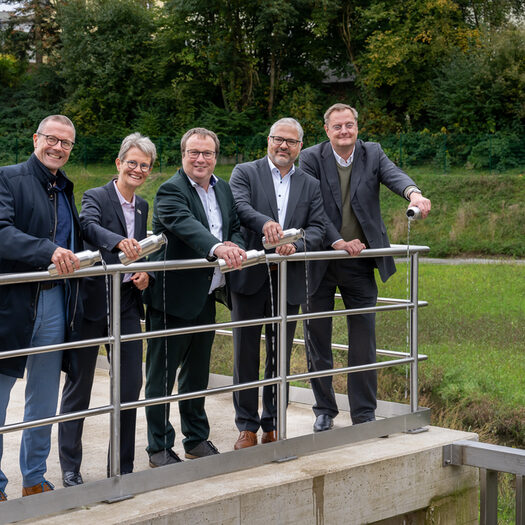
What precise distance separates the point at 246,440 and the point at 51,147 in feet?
7.20

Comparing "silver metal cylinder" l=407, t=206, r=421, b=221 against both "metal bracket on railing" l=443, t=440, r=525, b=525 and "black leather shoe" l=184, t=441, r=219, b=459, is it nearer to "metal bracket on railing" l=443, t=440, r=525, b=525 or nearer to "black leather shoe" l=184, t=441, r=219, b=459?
"metal bracket on railing" l=443, t=440, r=525, b=525

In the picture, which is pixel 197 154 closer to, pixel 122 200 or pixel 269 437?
pixel 122 200

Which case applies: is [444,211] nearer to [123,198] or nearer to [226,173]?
[226,173]

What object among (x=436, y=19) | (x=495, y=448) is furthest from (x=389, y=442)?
(x=436, y=19)

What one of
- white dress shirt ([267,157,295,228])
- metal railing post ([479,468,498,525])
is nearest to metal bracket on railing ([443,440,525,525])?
metal railing post ([479,468,498,525])

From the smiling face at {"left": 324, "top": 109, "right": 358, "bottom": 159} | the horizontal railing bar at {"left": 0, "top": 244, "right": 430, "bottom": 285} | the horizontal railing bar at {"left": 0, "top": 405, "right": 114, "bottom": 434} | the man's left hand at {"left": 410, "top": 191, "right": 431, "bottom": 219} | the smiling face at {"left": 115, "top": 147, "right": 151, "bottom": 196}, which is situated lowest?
the horizontal railing bar at {"left": 0, "top": 405, "right": 114, "bottom": 434}

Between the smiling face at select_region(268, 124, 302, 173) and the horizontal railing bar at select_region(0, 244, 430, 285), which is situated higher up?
the smiling face at select_region(268, 124, 302, 173)

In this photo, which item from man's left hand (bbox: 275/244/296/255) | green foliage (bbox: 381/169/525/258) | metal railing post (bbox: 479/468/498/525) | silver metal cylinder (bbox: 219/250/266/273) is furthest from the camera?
green foliage (bbox: 381/169/525/258)

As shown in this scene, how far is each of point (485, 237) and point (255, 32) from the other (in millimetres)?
15350

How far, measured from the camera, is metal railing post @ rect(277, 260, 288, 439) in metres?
4.99

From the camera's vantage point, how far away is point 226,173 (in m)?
33.0

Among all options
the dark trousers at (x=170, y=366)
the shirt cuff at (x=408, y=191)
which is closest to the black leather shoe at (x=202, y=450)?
the dark trousers at (x=170, y=366)

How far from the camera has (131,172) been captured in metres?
4.79

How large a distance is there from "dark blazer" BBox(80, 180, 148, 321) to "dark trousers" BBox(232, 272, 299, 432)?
2.65 ft
